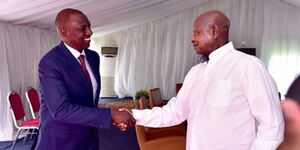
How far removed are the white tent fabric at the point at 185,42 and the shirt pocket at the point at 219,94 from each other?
6416 mm

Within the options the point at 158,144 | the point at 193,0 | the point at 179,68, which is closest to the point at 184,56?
the point at 179,68

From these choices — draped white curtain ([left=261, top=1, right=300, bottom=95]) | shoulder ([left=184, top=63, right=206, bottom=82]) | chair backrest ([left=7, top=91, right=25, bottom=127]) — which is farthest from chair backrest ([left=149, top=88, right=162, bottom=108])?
draped white curtain ([left=261, top=1, right=300, bottom=95])

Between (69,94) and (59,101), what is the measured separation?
6cm

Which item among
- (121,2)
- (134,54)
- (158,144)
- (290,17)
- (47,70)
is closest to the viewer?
(47,70)

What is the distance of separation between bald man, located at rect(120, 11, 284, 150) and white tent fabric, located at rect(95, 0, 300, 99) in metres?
6.36

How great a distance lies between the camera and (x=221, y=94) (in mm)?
1339

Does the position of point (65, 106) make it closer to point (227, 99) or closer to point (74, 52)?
point (74, 52)

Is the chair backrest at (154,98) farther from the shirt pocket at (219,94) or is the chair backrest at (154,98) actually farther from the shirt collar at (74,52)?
the shirt pocket at (219,94)

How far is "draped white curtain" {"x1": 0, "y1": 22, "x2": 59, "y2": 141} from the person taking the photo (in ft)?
16.9

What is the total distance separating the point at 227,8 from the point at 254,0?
79cm

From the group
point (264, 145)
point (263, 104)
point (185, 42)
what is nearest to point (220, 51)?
point (263, 104)

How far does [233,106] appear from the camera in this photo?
1323mm

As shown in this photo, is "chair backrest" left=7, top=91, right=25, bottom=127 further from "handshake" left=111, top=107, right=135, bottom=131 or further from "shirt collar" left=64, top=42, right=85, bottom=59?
A: "shirt collar" left=64, top=42, right=85, bottom=59

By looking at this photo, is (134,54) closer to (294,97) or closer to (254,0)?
(254,0)
